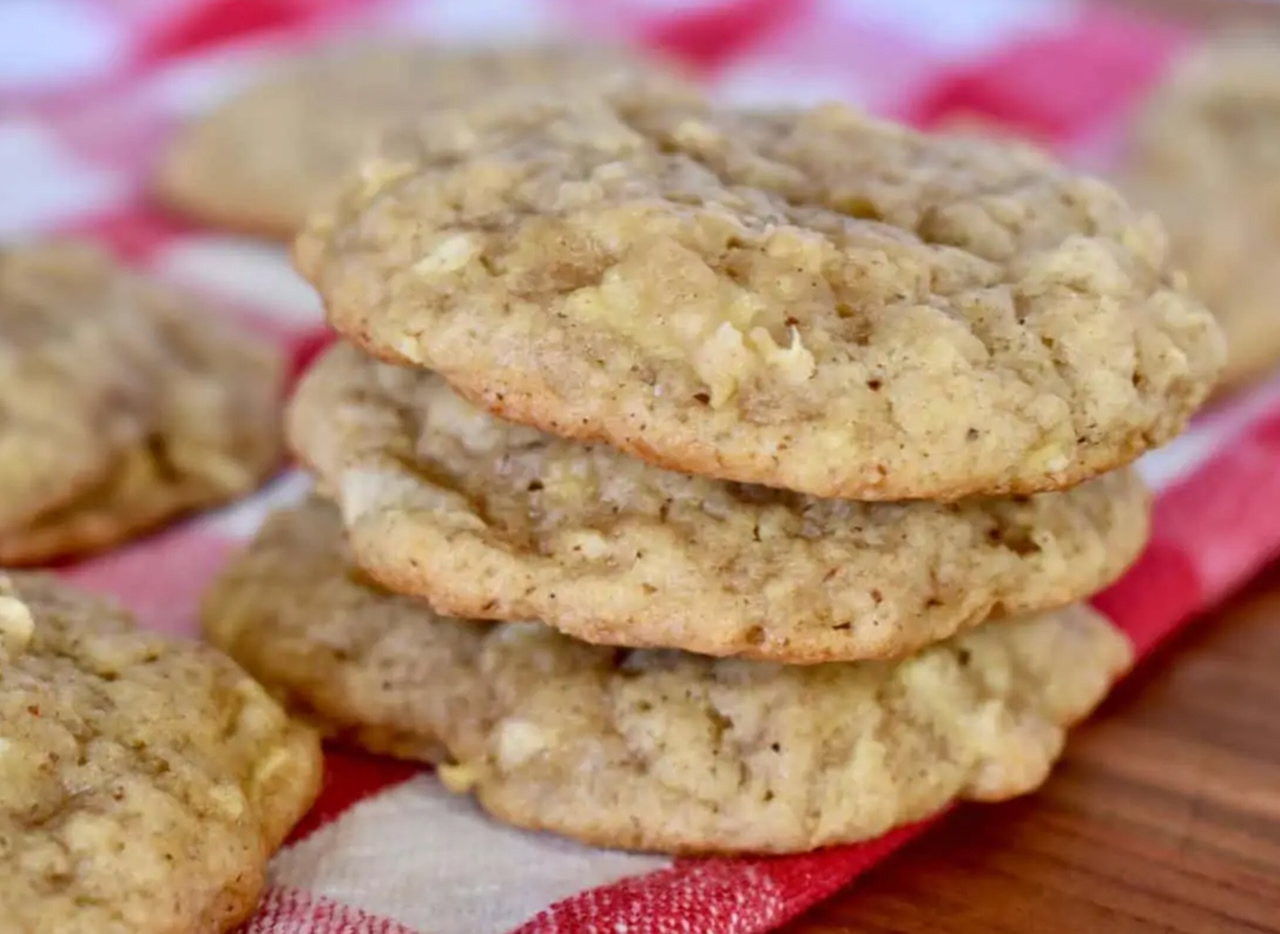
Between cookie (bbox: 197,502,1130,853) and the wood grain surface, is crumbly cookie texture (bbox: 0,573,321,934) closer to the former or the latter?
cookie (bbox: 197,502,1130,853)

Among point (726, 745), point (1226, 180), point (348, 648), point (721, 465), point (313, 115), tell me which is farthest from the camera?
point (313, 115)

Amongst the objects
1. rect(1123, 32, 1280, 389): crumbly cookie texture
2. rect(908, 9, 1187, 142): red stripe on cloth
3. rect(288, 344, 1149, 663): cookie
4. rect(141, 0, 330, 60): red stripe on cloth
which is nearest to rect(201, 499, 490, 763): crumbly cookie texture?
rect(288, 344, 1149, 663): cookie

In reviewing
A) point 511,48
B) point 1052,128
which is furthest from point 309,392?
point 1052,128

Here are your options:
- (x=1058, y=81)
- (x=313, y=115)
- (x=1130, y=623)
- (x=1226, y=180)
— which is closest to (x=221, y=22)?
(x=313, y=115)

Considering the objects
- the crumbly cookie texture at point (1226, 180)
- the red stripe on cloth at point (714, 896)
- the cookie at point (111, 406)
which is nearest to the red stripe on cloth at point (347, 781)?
the red stripe on cloth at point (714, 896)

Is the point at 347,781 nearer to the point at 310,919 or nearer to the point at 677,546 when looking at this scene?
the point at 310,919

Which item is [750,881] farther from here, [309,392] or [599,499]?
[309,392]
